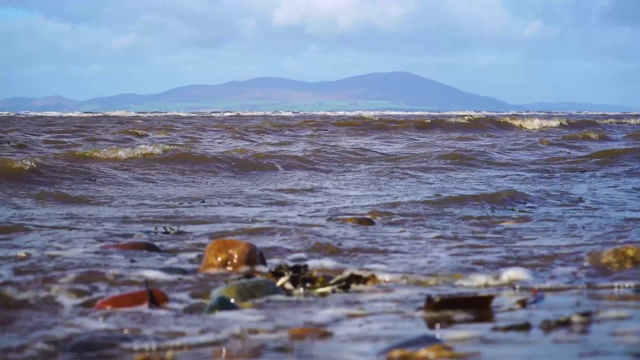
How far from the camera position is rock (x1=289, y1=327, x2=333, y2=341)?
106 inches

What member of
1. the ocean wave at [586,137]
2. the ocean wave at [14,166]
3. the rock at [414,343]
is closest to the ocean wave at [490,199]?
the ocean wave at [14,166]

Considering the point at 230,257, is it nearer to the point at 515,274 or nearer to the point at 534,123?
the point at 515,274

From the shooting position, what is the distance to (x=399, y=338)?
2.62 metres

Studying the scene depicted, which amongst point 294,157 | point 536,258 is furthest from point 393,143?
point 536,258

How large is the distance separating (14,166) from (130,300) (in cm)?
548

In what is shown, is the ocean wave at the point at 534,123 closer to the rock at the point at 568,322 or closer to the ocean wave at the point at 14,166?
the ocean wave at the point at 14,166

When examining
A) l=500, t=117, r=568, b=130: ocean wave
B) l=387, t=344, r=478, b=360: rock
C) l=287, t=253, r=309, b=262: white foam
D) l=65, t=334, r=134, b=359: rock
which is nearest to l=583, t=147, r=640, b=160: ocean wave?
l=287, t=253, r=309, b=262: white foam

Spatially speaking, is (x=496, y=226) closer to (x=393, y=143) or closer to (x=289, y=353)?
(x=289, y=353)

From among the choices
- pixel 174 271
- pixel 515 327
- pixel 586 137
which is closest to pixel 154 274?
pixel 174 271

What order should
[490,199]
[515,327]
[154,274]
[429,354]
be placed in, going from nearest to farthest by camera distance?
1. [429,354]
2. [515,327]
3. [154,274]
4. [490,199]

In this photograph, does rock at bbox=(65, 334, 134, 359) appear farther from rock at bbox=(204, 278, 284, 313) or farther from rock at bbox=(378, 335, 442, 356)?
rock at bbox=(378, 335, 442, 356)

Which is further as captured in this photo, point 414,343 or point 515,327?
point 515,327

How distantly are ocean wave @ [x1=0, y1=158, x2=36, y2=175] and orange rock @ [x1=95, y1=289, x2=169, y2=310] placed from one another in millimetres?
5255

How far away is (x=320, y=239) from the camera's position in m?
5.00
